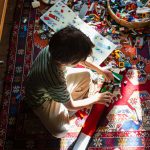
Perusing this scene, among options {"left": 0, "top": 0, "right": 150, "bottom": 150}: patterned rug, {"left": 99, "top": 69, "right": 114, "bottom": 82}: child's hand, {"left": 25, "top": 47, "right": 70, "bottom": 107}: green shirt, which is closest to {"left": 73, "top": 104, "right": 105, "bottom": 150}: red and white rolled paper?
{"left": 0, "top": 0, "right": 150, "bottom": 150}: patterned rug

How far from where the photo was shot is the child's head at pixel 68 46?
3.81 ft

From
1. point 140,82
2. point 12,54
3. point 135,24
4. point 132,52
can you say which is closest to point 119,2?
point 135,24

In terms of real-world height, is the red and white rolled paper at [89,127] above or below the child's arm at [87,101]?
below

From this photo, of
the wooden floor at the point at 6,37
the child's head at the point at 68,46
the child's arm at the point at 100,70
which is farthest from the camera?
the wooden floor at the point at 6,37

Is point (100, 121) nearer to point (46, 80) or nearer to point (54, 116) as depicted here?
point (54, 116)

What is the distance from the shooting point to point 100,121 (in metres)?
1.66

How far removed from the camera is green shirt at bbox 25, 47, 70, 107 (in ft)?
4.08

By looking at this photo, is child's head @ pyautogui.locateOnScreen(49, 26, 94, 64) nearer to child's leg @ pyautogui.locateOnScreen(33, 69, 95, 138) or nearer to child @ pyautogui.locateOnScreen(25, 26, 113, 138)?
child @ pyautogui.locateOnScreen(25, 26, 113, 138)

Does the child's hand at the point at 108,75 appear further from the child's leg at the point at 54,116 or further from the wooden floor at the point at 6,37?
the wooden floor at the point at 6,37

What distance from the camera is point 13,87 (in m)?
1.77

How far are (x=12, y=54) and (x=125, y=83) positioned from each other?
69 centimetres

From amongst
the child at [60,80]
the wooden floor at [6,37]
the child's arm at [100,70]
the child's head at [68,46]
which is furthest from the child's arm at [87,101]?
the wooden floor at [6,37]

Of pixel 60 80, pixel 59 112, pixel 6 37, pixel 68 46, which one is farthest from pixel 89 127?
pixel 6 37

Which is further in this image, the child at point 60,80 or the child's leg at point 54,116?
the child's leg at point 54,116
